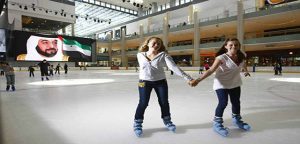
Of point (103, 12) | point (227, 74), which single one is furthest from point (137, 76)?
point (103, 12)

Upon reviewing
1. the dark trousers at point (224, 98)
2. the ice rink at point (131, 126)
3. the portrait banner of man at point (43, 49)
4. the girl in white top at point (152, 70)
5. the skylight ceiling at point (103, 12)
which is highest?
the skylight ceiling at point (103, 12)

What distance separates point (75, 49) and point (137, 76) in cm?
1621

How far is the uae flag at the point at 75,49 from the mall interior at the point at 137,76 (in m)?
0.14

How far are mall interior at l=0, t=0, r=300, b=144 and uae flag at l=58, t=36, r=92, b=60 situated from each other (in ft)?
0.46

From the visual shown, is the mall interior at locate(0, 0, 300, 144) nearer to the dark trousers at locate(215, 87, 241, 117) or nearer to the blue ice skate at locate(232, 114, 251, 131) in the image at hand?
the blue ice skate at locate(232, 114, 251, 131)

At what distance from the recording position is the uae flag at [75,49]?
95.9 feet

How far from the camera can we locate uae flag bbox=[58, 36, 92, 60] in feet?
95.9

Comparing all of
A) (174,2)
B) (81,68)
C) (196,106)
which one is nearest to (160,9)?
(174,2)

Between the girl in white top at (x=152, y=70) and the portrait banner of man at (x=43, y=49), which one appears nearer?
the girl in white top at (x=152, y=70)

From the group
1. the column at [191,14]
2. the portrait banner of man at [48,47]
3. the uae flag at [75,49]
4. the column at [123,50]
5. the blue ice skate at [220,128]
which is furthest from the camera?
the column at [123,50]

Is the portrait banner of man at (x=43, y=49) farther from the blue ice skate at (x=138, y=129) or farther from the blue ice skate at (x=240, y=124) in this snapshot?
the blue ice skate at (x=240, y=124)

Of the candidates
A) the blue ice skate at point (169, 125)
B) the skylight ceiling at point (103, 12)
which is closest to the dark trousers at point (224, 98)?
the blue ice skate at point (169, 125)

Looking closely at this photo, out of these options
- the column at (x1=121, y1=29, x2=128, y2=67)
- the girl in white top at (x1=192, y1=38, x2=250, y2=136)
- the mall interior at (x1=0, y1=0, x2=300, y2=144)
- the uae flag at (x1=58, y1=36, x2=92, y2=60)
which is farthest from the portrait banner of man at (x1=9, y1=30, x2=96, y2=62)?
the girl in white top at (x1=192, y1=38, x2=250, y2=136)

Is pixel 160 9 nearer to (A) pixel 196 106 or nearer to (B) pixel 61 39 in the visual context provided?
(B) pixel 61 39
